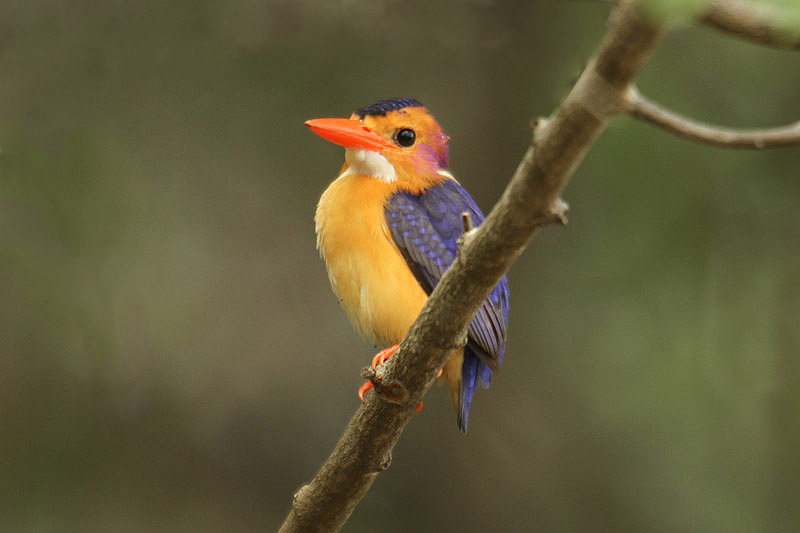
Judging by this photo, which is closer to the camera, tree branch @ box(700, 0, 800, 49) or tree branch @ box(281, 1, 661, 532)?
tree branch @ box(700, 0, 800, 49)

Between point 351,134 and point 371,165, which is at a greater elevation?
point 351,134

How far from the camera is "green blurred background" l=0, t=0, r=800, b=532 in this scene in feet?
13.6

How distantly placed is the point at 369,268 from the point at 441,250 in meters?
0.22

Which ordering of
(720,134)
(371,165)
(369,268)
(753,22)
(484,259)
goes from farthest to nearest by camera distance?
(371,165) < (369,268) < (484,259) < (720,134) < (753,22)

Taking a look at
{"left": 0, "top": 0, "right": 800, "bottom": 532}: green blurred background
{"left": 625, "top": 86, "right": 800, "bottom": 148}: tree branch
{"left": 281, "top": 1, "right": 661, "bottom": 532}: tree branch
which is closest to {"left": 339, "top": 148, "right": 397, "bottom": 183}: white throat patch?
{"left": 281, "top": 1, "right": 661, "bottom": 532}: tree branch

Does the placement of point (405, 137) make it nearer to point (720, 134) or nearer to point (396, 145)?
point (396, 145)

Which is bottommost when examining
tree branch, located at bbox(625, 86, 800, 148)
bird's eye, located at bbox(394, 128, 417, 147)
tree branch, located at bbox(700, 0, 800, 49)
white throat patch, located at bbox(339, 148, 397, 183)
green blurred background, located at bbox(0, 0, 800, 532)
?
green blurred background, located at bbox(0, 0, 800, 532)

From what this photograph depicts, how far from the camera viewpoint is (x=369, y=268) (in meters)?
2.91

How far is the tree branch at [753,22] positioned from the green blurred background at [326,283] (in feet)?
9.40

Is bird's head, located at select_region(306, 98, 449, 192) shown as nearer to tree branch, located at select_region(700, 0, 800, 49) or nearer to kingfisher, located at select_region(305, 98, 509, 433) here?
kingfisher, located at select_region(305, 98, 509, 433)

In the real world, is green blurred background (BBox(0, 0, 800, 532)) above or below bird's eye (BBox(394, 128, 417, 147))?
below

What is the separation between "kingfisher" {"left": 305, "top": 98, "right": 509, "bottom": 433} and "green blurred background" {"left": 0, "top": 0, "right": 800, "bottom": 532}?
1.22 meters

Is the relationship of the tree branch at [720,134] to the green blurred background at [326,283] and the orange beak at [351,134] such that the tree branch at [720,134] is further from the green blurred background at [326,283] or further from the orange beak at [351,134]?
the green blurred background at [326,283]

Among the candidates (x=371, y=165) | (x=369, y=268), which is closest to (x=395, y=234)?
(x=369, y=268)
